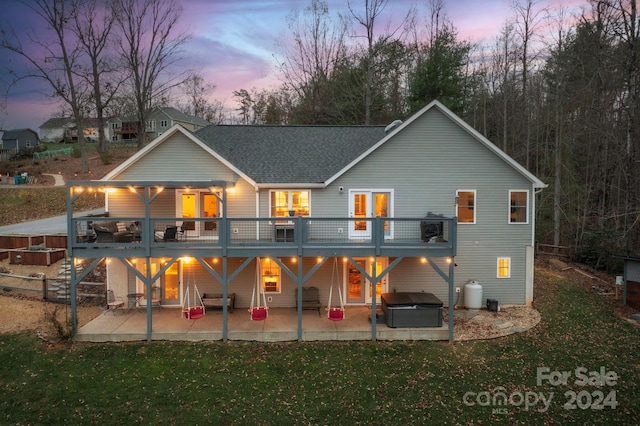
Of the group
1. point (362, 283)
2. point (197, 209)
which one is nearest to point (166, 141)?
point (197, 209)

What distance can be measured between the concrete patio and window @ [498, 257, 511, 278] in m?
4.25

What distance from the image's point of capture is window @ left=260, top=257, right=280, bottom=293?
622 inches

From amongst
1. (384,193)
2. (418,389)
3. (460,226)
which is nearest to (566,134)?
(460,226)

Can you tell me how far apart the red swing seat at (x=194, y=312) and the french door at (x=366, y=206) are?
6351 mm

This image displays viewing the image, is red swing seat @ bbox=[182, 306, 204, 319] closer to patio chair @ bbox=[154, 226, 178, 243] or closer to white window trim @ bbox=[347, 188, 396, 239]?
patio chair @ bbox=[154, 226, 178, 243]

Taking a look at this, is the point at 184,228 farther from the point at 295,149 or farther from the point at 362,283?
the point at 362,283

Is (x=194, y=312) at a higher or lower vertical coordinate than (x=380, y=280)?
lower

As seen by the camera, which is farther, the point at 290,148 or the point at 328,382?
the point at 290,148

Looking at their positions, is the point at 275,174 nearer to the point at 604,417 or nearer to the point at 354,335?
the point at 354,335

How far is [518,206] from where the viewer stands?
1596 cm

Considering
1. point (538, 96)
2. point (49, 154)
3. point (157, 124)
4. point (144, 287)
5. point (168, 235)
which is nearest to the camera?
point (168, 235)

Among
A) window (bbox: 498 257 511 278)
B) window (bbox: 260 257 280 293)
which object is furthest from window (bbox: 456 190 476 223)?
window (bbox: 260 257 280 293)

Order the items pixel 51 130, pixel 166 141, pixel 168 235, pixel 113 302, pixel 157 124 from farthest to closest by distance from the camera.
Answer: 1. pixel 51 130
2. pixel 157 124
3. pixel 166 141
4. pixel 113 302
5. pixel 168 235

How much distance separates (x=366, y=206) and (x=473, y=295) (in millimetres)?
5443
